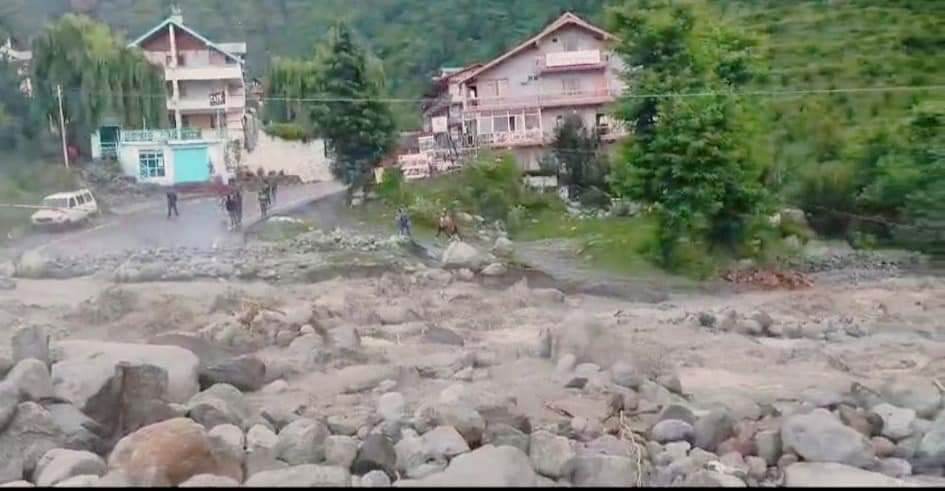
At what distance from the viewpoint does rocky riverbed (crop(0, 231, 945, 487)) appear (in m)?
3.75

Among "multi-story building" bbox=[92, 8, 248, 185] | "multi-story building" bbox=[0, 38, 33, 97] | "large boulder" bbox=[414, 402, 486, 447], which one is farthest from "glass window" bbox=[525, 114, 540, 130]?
"multi-story building" bbox=[0, 38, 33, 97]

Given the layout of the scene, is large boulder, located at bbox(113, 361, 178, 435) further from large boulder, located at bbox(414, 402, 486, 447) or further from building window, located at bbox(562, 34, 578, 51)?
building window, located at bbox(562, 34, 578, 51)

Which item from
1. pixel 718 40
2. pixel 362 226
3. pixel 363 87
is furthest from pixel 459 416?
pixel 718 40

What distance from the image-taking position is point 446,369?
4.52 metres

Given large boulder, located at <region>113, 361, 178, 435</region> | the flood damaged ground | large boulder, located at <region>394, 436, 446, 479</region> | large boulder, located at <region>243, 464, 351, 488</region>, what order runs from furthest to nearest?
the flood damaged ground, large boulder, located at <region>113, 361, 178, 435</region>, large boulder, located at <region>394, 436, 446, 479</region>, large boulder, located at <region>243, 464, 351, 488</region>

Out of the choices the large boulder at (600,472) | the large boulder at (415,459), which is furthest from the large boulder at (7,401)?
the large boulder at (600,472)

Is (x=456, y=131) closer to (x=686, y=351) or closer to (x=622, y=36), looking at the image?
(x=622, y=36)

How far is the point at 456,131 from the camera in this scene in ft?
15.4

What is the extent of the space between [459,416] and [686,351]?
114cm

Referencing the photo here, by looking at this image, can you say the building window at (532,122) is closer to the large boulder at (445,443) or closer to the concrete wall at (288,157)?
the concrete wall at (288,157)

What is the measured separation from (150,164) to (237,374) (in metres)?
0.82

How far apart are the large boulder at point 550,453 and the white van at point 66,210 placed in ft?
5.95

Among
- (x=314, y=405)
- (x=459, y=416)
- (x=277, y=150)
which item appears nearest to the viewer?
(x=459, y=416)

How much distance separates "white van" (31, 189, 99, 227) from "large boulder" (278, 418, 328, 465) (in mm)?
1212
